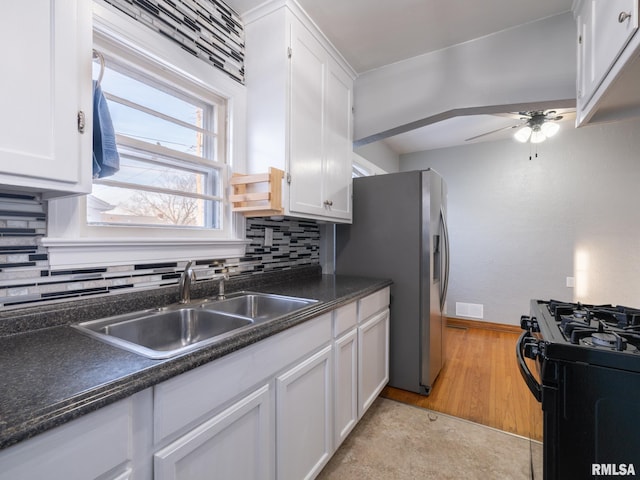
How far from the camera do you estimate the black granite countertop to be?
1.77ft

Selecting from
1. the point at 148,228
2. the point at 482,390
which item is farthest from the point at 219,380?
the point at 482,390

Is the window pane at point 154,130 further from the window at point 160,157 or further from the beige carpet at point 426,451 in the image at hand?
the beige carpet at point 426,451

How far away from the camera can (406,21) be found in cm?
185

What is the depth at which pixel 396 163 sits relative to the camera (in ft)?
15.2

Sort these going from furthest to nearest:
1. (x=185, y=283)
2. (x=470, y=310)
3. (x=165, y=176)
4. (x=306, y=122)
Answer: (x=470, y=310)
(x=306, y=122)
(x=165, y=176)
(x=185, y=283)

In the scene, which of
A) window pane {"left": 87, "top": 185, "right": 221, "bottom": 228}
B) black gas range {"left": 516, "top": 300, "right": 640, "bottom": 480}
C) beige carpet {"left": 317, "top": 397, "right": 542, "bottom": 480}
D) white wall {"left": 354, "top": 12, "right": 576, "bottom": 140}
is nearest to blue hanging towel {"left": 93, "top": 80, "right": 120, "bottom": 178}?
window pane {"left": 87, "top": 185, "right": 221, "bottom": 228}

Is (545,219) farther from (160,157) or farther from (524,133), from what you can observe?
(160,157)

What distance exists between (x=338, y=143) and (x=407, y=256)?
995 mm

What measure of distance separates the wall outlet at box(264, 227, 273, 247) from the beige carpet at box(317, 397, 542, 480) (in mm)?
1285

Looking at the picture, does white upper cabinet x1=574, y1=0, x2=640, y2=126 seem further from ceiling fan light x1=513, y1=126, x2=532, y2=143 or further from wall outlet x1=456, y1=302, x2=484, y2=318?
wall outlet x1=456, y1=302, x2=484, y2=318

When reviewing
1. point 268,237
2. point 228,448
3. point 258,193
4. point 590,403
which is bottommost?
point 228,448

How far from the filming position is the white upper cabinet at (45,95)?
A: 752 mm

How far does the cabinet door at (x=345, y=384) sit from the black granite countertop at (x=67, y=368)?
20.6 inches

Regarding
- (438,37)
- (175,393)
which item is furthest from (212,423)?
(438,37)
